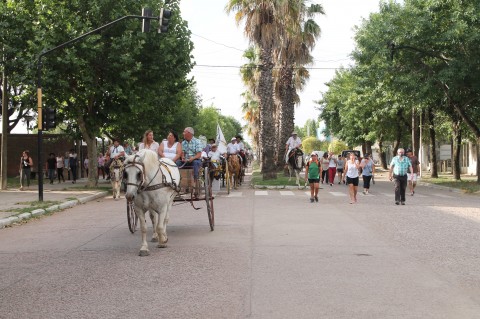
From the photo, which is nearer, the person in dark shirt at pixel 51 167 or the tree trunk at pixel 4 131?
the tree trunk at pixel 4 131

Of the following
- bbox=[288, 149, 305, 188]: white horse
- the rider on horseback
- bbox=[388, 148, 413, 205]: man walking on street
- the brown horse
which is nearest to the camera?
bbox=[388, 148, 413, 205]: man walking on street

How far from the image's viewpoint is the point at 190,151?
12.0 metres

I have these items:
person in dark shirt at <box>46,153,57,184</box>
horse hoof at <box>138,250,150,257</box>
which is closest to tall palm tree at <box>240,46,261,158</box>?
person in dark shirt at <box>46,153,57,184</box>

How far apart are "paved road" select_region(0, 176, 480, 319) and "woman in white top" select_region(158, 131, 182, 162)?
1.62 m

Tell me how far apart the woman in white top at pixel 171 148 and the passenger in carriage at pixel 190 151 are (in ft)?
1.23

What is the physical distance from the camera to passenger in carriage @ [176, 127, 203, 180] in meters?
11.8

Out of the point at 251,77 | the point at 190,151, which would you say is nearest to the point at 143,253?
the point at 190,151

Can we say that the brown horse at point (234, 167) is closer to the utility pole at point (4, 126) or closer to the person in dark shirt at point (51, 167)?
the utility pole at point (4, 126)

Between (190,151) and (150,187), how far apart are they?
2661mm

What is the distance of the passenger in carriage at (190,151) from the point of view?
1177 centimetres

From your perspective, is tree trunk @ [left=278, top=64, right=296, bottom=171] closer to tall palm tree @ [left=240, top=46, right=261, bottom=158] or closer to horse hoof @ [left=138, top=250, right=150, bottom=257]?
tall palm tree @ [left=240, top=46, right=261, bottom=158]

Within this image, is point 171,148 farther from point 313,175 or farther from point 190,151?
point 313,175

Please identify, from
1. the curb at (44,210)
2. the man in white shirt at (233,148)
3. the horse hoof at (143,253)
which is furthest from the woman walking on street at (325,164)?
the horse hoof at (143,253)

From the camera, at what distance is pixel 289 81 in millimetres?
38031
